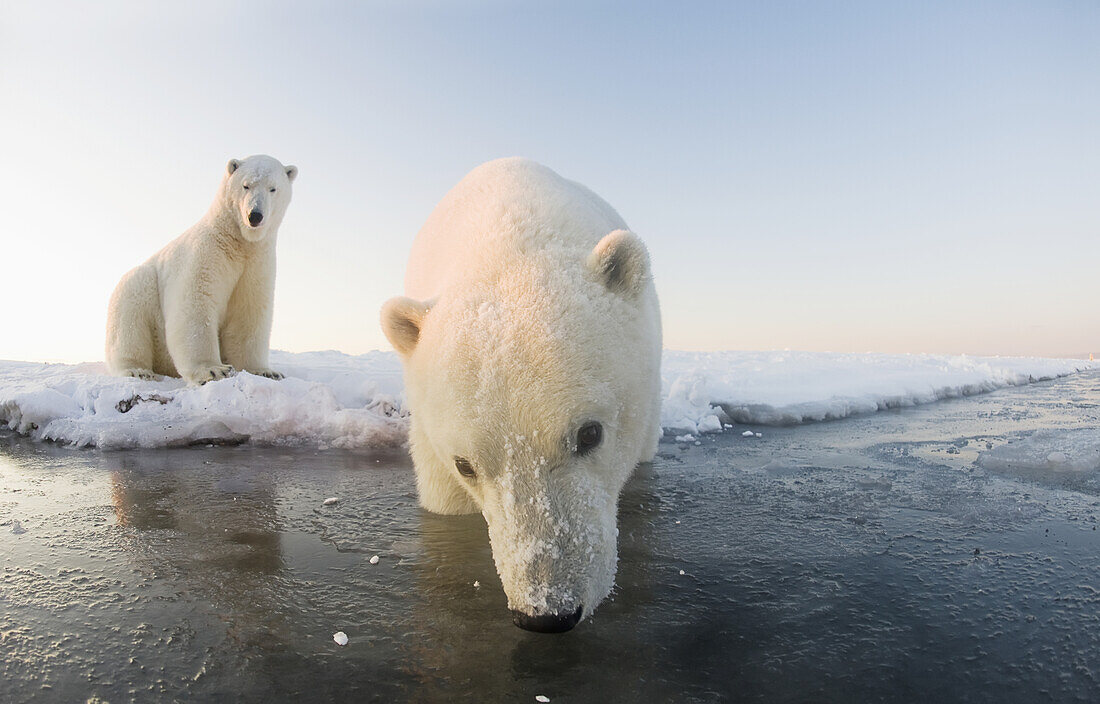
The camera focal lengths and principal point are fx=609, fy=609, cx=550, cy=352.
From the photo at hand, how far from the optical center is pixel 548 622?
152 centimetres

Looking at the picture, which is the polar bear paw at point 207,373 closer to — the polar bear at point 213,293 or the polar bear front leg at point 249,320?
the polar bear at point 213,293

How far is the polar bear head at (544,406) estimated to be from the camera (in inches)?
64.5

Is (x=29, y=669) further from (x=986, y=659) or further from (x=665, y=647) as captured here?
(x=986, y=659)

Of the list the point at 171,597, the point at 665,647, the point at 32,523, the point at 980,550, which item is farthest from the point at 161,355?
A: the point at 980,550

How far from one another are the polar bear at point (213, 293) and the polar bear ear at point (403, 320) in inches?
188

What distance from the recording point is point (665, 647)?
1.50 metres

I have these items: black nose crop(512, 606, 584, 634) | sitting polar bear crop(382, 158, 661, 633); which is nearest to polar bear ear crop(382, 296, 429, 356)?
sitting polar bear crop(382, 158, 661, 633)

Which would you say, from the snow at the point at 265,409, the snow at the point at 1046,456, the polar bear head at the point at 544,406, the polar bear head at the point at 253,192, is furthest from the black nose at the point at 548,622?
the polar bear head at the point at 253,192

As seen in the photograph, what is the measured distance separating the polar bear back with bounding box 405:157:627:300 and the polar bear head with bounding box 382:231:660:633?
5.7 inches

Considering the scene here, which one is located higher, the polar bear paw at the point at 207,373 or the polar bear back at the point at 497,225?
the polar bear back at the point at 497,225

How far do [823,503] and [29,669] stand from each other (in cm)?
284

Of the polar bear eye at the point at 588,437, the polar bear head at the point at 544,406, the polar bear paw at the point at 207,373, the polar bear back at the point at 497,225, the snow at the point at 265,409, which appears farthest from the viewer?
the polar bear paw at the point at 207,373

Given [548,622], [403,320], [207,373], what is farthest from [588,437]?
[207,373]

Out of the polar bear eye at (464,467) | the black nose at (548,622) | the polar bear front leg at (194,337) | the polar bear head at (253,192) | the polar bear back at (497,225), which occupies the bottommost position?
the black nose at (548,622)
